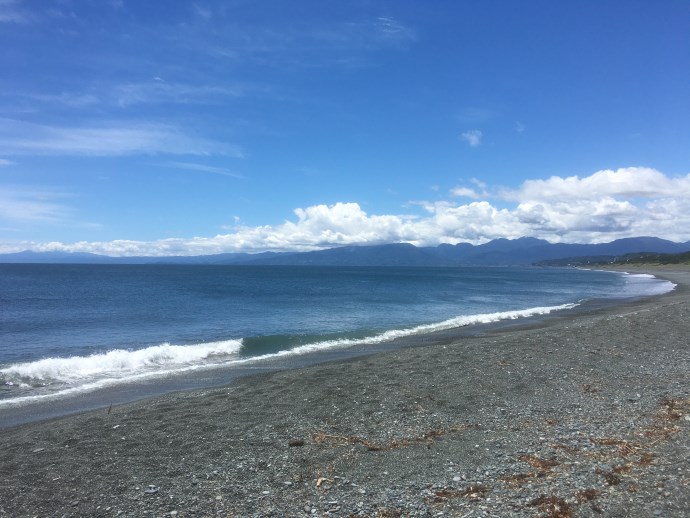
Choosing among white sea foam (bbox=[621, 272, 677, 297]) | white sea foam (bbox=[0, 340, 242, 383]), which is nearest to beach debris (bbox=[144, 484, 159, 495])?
white sea foam (bbox=[0, 340, 242, 383])

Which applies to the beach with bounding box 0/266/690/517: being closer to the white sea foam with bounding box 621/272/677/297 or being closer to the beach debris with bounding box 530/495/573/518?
the beach debris with bounding box 530/495/573/518

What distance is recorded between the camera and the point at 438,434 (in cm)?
1120

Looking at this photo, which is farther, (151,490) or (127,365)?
(127,365)

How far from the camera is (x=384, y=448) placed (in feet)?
34.3

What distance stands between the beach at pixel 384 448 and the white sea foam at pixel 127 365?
4.77m

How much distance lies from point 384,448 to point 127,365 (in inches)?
687

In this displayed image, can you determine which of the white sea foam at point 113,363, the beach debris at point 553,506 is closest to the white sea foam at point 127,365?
the white sea foam at point 113,363

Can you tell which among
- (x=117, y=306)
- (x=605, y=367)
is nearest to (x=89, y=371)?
(x=605, y=367)

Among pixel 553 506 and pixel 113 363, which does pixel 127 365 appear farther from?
pixel 553 506

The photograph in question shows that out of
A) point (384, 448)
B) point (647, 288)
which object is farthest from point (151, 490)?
point (647, 288)

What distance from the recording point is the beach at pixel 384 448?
796cm

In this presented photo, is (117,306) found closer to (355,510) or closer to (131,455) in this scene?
(131,455)

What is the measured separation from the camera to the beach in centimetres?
796

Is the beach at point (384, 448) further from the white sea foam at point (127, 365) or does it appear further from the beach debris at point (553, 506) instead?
the white sea foam at point (127, 365)
